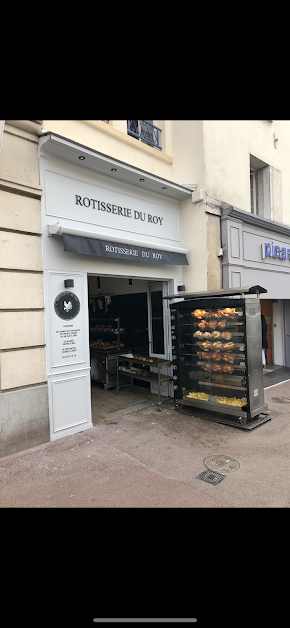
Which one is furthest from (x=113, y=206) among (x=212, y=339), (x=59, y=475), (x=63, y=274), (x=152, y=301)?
(x=59, y=475)

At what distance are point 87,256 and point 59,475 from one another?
3759mm

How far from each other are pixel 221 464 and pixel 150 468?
3.31 feet

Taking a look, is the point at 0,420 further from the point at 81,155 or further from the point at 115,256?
the point at 81,155

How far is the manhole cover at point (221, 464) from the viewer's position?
4582 mm

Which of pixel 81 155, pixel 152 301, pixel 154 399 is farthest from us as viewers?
pixel 152 301

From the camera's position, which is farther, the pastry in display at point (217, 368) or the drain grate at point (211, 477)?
the pastry in display at point (217, 368)

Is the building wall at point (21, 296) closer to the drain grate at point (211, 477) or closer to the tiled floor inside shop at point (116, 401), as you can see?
the tiled floor inside shop at point (116, 401)

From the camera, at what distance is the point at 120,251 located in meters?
6.62

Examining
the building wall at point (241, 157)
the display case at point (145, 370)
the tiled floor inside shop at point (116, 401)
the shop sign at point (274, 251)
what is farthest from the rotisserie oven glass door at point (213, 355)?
the shop sign at point (274, 251)

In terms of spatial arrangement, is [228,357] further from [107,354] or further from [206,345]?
[107,354]

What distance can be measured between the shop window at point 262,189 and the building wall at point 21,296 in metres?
8.10

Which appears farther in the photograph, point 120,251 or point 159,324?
point 159,324

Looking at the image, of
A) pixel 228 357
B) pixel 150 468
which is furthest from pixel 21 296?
pixel 228 357

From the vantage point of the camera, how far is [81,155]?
5.98 metres
